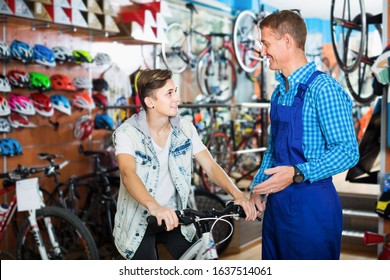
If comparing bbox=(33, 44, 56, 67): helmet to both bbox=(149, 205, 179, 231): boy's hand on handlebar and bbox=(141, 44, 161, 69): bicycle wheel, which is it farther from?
bbox=(149, 205, 179, 231): boy's hand on handlebar

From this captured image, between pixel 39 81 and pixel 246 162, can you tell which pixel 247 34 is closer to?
pixel 246 162

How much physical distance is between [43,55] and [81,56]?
1.51 feet

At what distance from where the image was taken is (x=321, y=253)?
2.07 meters

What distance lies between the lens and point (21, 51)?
4242 mm

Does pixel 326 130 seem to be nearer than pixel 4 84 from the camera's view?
Yes

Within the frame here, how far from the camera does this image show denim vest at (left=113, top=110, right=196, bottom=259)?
7.12ft

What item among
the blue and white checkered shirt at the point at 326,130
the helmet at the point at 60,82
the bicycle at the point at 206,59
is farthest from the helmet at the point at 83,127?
the blue and white checkered shirt at the point at 326,130

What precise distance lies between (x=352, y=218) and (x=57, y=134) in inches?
106

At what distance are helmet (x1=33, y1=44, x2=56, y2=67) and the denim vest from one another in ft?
7.96

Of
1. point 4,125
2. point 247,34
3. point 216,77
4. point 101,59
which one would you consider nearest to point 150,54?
point 101,59

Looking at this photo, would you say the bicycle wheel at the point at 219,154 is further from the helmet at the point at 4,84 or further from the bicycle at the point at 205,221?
the bicycle at the point at 205,221

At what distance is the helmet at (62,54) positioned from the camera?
462 cm
